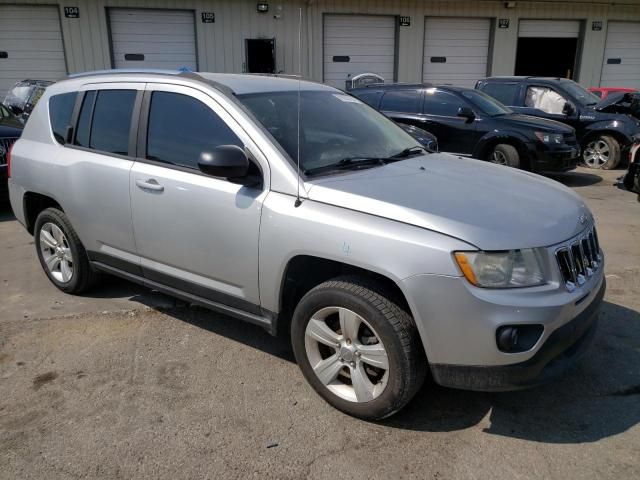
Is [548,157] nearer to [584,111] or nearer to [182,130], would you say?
[584,111]

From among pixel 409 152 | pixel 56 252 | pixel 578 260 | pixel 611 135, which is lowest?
pixel 56 252

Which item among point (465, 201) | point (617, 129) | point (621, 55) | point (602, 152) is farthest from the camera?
point (621, 55)

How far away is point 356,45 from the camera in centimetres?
1702

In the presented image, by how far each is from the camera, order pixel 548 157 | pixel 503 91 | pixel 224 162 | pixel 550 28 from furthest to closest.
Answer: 1. pixel 550 28
2. pixel 503 91
3. pixel 548 157
4. pixel 224 162

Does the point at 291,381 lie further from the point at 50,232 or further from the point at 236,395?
the point at 50,232

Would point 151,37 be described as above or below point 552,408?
above

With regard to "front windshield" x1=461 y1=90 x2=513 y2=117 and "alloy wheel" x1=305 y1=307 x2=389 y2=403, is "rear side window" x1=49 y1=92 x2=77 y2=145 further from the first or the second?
"front windshield" x1=461 y1=90 x2=513 y2=117

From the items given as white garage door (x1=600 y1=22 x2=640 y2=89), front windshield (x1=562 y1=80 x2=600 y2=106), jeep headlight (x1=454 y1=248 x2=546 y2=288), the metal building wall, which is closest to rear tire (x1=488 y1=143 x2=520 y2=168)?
front windshield (x1=562 y1=80 x2=600 y2=106)

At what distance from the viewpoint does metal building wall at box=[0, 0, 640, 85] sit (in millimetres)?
14836

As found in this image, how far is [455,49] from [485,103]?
9358mm

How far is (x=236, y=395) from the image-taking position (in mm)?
3182

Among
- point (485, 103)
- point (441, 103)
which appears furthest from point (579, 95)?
point (441, 103)

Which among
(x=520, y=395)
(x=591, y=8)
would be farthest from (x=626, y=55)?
(x=520, y=395)

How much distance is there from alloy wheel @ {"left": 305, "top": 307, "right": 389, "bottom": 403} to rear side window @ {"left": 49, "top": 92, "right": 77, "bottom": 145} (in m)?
2.73
